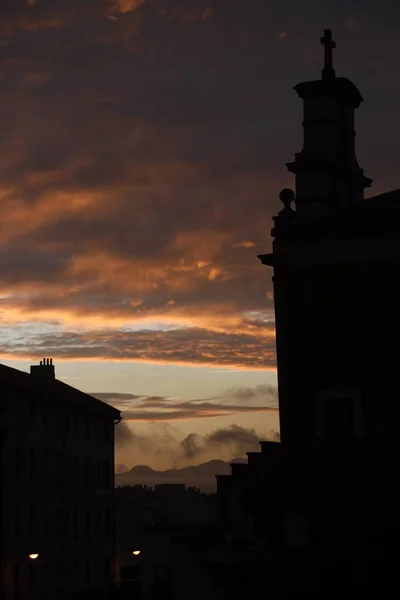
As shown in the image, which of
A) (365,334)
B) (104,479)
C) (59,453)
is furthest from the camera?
(104,479)

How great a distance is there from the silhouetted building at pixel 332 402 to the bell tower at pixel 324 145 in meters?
2.13

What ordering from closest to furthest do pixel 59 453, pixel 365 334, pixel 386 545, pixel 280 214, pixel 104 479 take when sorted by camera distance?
pixel 386 545
pixel 365 334
pixel 280 214
pixel 59 453
pixel 104 479

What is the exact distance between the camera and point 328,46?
37812 millimetres

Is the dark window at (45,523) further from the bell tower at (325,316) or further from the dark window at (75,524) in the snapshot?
the bell tower at (325,316)

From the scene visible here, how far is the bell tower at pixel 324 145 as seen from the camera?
3547cm

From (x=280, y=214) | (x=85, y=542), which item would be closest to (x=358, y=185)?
(x=280, y=214)

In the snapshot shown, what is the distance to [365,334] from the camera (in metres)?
30.9

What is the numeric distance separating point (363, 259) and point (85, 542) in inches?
2104

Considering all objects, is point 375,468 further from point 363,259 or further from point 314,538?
point 363,259

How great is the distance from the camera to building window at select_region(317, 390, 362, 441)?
30.7 m

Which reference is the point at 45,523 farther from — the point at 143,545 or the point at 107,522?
the point at 143,545

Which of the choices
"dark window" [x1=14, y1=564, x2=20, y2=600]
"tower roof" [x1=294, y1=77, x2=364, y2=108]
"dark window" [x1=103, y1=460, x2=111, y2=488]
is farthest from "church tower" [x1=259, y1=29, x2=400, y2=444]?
"dark window" [x1=103, y1=460, x2=111, y2=488]

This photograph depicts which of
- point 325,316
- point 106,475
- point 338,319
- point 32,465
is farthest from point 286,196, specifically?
point 106,475

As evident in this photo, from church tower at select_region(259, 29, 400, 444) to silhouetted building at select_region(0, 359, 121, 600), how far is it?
3659cm
